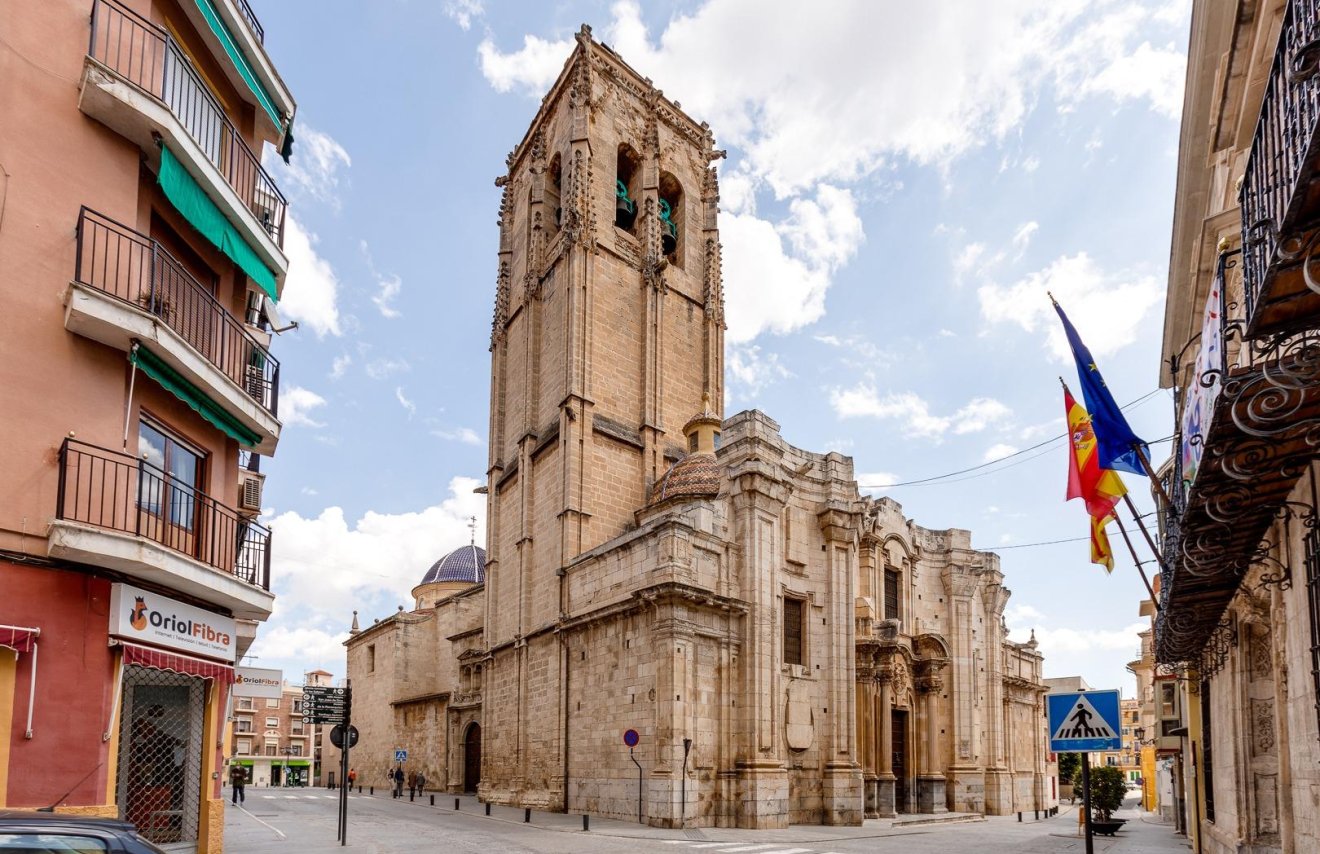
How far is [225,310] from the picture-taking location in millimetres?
12414

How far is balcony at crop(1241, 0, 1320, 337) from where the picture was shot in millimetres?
3982

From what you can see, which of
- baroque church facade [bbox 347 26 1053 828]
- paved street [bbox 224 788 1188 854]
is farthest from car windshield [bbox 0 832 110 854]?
baroque church facade [bbox 347 26 1053 828]

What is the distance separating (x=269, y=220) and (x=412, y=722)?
3711 cm

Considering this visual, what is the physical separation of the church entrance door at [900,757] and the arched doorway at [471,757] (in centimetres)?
1747

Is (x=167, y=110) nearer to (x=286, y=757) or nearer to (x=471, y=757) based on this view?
(x=471, y=757)

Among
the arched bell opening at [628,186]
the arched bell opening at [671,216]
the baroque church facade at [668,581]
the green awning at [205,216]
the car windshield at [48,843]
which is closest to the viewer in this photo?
the car windshield at [48,843]

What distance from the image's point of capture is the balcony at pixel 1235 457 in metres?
5.29

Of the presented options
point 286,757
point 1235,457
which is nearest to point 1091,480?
point 1235,457

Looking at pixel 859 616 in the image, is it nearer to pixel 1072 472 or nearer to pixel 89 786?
pixel 1072 472

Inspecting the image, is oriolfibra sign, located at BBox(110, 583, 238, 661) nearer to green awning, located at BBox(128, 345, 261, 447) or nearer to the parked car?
green awning, located at BBox(128, 345, 261, 447)

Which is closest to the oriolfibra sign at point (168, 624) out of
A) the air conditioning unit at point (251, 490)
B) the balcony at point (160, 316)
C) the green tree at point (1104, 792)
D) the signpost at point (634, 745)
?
the balcony at point (160, 316)

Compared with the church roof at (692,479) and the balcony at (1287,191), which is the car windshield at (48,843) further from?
the church roof at (692,479)

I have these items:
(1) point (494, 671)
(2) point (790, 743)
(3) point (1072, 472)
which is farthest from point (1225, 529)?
(1) point (494, 671)

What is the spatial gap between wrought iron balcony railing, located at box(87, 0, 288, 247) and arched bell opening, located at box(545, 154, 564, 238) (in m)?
23.7
